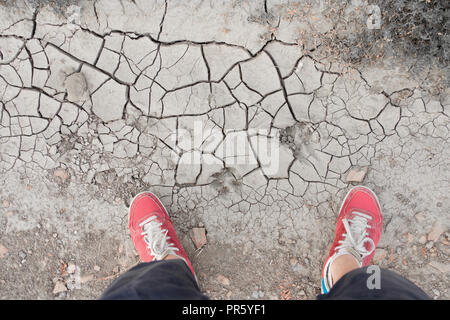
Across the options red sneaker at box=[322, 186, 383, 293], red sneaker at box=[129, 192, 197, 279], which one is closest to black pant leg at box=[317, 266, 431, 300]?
red sneaker at box=[322, 186, 383, 293]

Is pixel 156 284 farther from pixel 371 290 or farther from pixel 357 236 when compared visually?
pixel 357 236

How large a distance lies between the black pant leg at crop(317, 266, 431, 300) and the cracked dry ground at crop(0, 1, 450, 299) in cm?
57

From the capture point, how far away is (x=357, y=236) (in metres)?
2.52

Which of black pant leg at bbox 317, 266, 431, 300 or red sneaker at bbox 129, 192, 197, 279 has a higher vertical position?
red sneaker at bbox 129, 192, 197, 279

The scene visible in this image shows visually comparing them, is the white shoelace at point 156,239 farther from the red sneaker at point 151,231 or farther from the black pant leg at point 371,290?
the black pant leg at point 371,290

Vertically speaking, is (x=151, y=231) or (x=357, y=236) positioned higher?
(x=151, y=231)

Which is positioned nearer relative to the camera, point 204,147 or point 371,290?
point 371,290

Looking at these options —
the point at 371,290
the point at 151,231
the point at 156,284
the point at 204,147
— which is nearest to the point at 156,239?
the point at 151,231

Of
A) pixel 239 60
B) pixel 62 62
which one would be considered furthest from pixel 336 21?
pixel 62 62

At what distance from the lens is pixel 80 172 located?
263 cm

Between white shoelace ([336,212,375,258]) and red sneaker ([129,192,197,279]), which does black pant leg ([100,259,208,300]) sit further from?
white shoelace ([336,212,375,258])

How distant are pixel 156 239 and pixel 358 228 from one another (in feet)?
5.07

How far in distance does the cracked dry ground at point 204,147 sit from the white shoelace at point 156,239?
0.16 metres

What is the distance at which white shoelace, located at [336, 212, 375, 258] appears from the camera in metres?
2.48
